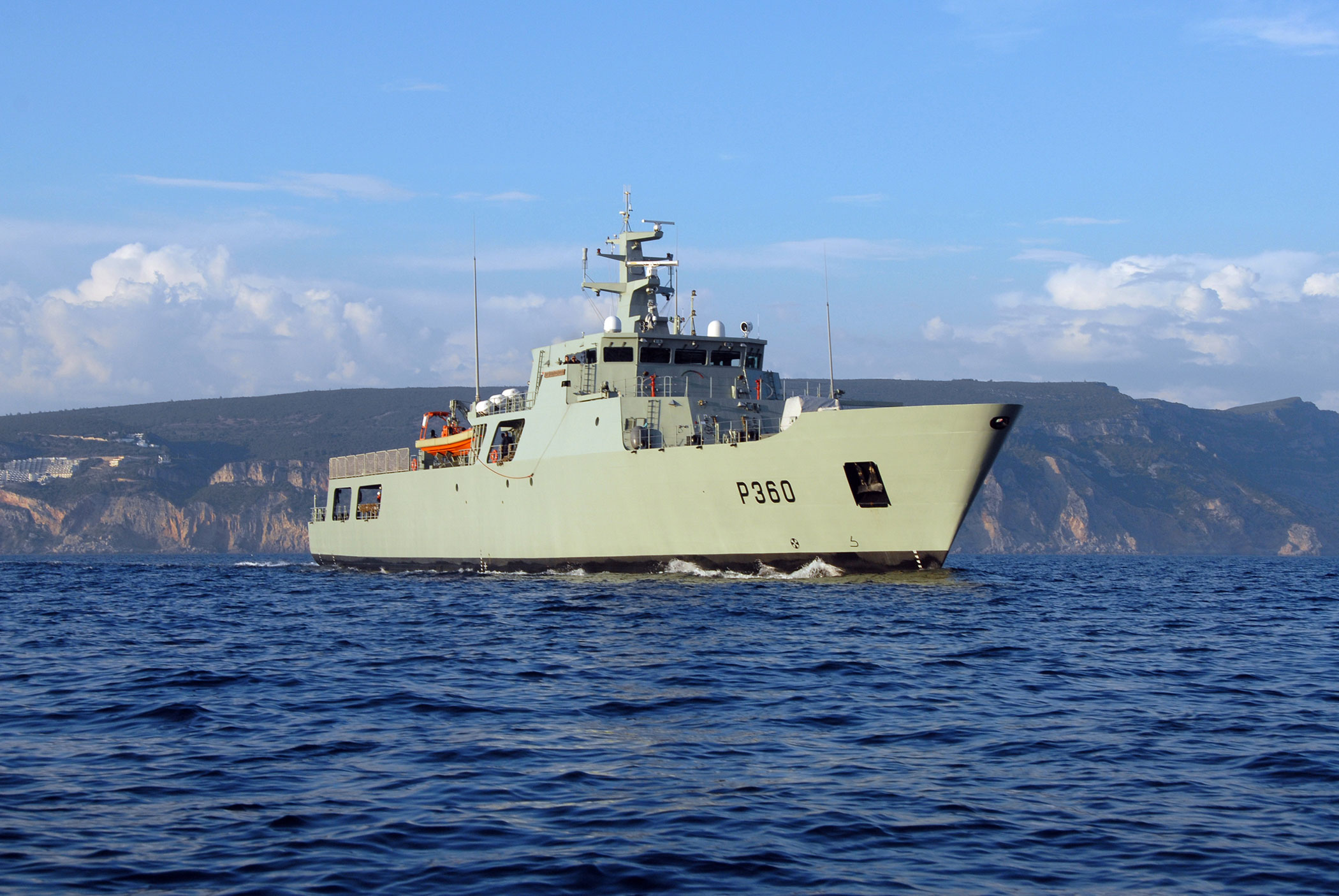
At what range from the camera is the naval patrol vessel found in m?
24.6

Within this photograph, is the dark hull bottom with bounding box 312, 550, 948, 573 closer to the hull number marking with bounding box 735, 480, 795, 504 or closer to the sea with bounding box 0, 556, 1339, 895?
the hull number marking with bounding box 735, 480, 795, 504

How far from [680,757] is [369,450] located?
156 meters

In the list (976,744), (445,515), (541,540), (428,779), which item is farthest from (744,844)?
(445,515)

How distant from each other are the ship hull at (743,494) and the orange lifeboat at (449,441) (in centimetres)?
344

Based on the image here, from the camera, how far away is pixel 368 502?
146ft

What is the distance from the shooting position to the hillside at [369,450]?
144 m

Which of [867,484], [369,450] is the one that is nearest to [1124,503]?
[369,450]

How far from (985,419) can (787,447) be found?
421cm

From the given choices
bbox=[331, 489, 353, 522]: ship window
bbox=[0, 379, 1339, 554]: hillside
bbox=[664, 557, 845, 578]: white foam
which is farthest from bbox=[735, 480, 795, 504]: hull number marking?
bbox=[0, 379, 1339, 554]: hillside

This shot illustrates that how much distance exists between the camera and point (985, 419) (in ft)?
78.1

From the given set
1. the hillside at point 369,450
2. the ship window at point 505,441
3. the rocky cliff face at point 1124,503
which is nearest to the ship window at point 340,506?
the ship window at point 505,441

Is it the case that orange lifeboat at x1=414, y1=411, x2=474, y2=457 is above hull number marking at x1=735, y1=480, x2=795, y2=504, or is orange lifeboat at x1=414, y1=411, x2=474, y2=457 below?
above

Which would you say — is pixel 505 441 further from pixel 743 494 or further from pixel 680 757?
pixel 680 757

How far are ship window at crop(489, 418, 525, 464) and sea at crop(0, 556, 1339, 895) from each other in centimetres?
1451
